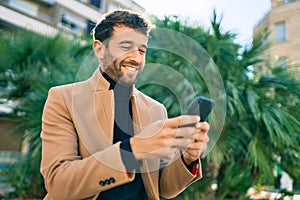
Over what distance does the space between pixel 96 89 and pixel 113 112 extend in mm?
98

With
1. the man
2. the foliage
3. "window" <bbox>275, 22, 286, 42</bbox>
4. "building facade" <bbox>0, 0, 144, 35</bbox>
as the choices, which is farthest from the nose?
"window" <bbox>275, 22, 286, 42</bbox>

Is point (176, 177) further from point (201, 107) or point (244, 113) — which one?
point (244, 113)

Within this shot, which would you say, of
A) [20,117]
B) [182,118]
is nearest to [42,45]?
[20,117]

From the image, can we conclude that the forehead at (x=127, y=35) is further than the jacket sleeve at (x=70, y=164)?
Yes

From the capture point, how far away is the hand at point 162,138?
540mm

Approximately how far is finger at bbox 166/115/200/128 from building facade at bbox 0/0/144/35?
34.9 feet

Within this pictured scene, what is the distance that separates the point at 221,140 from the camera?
270cm

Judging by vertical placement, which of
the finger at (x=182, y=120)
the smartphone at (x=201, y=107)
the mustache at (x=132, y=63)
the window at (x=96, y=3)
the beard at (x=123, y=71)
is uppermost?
the window at (x=96, y=3)

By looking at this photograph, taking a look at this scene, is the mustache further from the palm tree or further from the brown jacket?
the palm tree

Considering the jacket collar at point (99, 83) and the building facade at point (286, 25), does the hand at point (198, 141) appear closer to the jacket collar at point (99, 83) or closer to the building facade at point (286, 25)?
the jacket collar at point (99, 83)

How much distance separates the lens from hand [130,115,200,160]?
21.2 inches

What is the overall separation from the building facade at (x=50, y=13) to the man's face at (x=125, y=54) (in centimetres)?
1032

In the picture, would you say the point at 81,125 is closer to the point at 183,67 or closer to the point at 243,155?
the point at 183,67

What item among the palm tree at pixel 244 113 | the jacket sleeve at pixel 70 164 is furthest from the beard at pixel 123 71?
the palm tree at pixel 244 113
